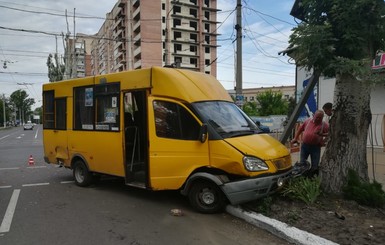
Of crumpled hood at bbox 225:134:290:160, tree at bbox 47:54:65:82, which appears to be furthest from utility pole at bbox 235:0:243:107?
tree at bbox 47:54:65:82

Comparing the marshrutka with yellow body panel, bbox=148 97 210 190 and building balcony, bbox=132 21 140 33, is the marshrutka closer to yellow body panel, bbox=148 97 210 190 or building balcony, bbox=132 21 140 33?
yellow body panel, bbox=148 97 210 190

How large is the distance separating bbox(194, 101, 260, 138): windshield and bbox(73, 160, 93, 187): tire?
3701 mm

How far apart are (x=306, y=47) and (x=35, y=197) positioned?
6.26 metres

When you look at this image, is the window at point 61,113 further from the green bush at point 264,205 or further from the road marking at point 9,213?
the green bush at point 264,205

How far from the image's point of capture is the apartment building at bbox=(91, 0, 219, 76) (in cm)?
8119

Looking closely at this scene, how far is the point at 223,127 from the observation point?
6.56 metres

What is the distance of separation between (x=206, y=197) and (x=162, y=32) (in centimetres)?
8042

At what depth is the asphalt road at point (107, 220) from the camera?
5199 mm

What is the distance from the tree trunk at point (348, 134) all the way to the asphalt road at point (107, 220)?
2.00 metres

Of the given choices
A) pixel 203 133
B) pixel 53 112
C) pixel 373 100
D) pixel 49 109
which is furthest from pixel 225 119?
pixel 373 100

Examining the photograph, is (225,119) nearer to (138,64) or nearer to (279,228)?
(279,228)

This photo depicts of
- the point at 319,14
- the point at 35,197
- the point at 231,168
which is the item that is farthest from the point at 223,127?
the point at 35,197

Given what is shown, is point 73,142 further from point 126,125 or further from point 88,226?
point 88,226

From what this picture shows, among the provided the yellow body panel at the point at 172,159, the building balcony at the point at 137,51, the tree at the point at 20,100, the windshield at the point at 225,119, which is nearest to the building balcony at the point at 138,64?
the building balcony at the point at 137,51
